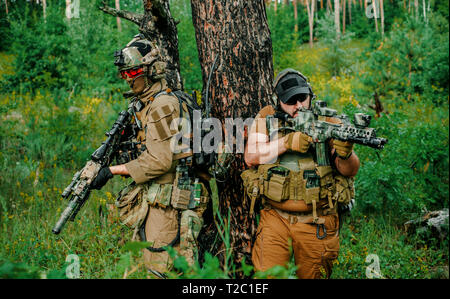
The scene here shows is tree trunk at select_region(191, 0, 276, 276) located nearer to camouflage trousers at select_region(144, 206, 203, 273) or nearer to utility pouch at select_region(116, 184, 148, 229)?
camouflage trousers at select_region(144, 206, 203, 273)

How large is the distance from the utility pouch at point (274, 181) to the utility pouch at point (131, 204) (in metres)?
1.12

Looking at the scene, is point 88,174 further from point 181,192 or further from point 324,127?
point 324,127

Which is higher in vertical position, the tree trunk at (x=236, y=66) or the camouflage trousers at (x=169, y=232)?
the tree trunk at (x=236, y=66)

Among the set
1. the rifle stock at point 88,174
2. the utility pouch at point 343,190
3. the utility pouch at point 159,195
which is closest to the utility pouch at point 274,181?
the utility pouch at point 343,190

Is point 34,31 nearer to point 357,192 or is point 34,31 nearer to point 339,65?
point 357,192

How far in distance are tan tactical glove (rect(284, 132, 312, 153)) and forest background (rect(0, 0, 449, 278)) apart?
A: 0.95 metres

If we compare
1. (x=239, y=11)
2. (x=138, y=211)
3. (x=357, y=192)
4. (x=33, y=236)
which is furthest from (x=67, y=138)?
(x=357, y=192)

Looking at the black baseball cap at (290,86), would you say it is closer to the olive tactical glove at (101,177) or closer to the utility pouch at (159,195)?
the utility pouch at (159,195)

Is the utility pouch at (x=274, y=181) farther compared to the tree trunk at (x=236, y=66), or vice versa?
the tree trunk at (x=236, y=66)

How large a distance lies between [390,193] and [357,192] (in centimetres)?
46

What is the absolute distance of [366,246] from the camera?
423 centimetres

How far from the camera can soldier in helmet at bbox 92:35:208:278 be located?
307 cm

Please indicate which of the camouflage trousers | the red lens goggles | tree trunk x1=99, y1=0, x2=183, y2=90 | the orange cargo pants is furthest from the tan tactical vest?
tree trunk x1=99, y1=0, x2=183, y2=90

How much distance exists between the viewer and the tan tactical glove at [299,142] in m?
2.73
